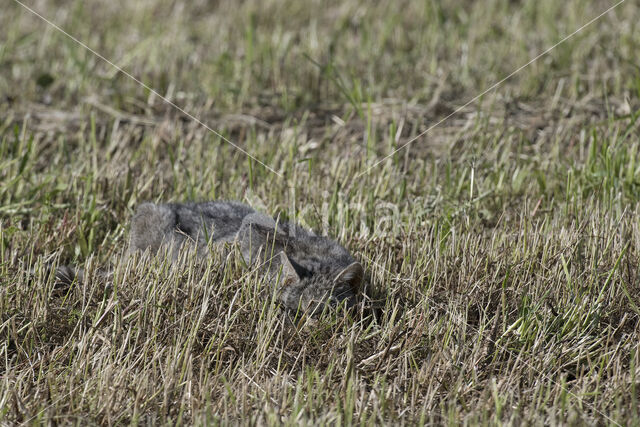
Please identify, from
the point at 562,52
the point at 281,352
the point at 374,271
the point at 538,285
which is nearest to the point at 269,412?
the point at 281,352

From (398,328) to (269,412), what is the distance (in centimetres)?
97

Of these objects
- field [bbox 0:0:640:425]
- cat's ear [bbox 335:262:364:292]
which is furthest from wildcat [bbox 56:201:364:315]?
field [bbox 0:0:640:425]

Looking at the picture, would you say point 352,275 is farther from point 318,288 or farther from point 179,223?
point 179,223

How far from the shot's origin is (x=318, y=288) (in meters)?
4.28

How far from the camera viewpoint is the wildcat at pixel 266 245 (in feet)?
14.0

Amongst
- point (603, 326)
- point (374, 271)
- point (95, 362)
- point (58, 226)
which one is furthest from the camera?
point (58, 226)

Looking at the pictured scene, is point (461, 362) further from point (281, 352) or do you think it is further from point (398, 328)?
point (281, 352)

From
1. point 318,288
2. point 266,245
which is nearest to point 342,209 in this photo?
point 266,245

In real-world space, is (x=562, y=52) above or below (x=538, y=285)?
above

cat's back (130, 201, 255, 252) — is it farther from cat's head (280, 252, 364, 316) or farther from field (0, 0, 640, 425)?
cat's head (280, 252, 364, 316)

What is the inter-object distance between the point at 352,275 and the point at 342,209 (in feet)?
3.50

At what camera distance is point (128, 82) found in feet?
25.6

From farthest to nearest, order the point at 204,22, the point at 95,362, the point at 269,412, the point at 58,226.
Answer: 1. the point at 204,22
2. the point at 58,226
3. the point at 95,362
4. the point at 269,412

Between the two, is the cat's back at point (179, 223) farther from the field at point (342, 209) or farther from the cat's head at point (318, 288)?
the cat's head at point (318, 288)
